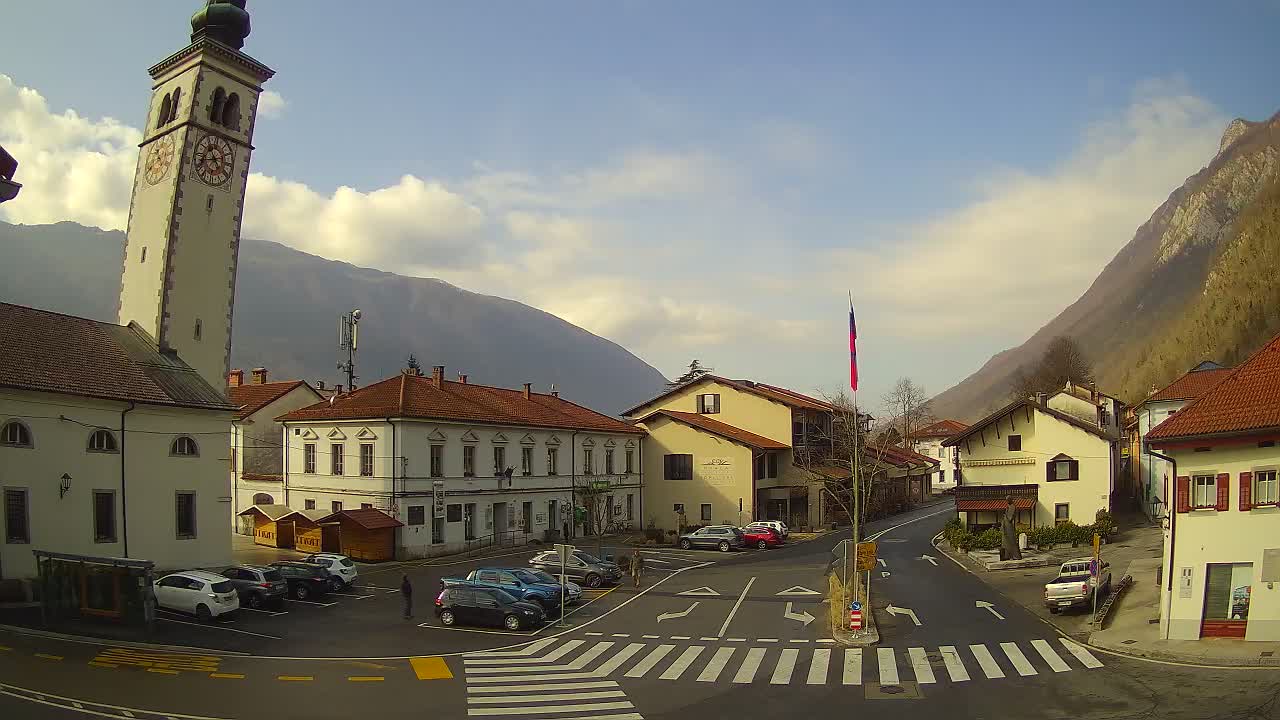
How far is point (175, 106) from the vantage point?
1710 inches

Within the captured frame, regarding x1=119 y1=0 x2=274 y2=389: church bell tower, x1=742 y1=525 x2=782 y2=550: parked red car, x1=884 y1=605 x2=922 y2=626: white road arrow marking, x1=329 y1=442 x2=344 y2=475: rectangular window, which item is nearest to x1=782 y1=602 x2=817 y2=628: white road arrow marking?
x1=884 y1=605 x2=922 y2=626: white road arrow marking

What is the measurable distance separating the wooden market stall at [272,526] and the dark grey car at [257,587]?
16.8 meters

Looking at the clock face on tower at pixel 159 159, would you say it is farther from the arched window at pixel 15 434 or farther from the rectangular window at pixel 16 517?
the rectangular window at pixel 16 517

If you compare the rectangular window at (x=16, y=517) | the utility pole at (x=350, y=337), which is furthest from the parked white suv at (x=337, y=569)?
the utility pole at (x=350, y=337)

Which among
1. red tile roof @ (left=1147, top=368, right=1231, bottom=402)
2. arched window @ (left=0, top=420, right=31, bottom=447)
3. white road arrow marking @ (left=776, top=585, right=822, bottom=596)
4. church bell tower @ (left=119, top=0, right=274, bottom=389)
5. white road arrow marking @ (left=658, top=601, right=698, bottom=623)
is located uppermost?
church bell tower @ (left=119, top=0, right=274, bottom=389)

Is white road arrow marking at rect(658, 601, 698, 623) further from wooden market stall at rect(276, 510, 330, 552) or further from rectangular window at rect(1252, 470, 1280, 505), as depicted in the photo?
wooden market stall at rect(276, 510, 330, 552)

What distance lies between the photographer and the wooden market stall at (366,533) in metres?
45.9

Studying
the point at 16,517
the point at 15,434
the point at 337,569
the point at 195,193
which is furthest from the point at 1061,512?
the point at 15,434

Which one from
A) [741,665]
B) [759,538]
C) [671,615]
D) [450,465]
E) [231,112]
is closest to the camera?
[741,665]

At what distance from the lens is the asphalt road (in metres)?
19.3

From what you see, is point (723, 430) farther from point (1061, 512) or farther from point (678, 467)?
point (1061, 512)

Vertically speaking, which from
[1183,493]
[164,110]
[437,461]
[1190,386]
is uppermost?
[164,110]

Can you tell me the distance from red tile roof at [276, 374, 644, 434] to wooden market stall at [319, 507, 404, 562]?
5874 mm

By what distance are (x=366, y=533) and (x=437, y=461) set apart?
20.7 feet
